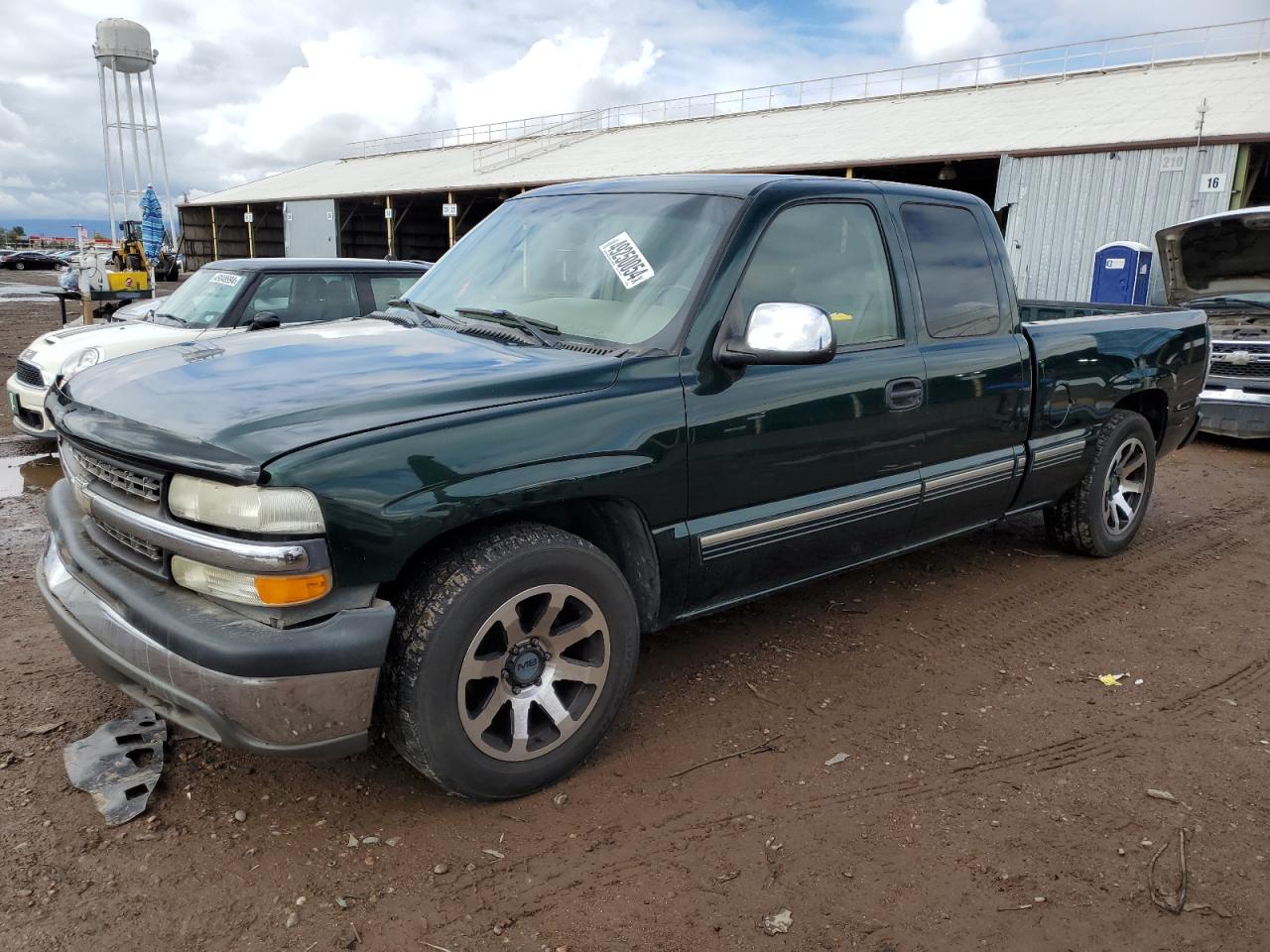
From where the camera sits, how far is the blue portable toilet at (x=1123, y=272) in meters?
13.0

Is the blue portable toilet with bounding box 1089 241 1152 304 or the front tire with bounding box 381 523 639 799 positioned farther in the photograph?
the blue portable toilet with bounding box 1089 241 1152 304

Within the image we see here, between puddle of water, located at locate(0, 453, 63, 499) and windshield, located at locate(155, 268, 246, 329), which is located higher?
windshield, located at locate(155, 268, 246, 329)

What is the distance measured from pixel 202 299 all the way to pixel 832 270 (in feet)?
20.4

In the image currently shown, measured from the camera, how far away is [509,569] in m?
2.61

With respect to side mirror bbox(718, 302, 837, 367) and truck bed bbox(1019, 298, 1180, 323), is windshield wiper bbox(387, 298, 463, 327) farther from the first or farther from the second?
truck bed bbox(1019, 298, 1180, 323)

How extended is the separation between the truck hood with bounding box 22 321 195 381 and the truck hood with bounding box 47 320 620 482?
4384 millimetres

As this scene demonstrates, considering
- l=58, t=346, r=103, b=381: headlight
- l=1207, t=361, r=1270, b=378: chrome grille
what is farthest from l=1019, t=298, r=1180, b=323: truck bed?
l=58, t=346, r=103, b=381: headlight

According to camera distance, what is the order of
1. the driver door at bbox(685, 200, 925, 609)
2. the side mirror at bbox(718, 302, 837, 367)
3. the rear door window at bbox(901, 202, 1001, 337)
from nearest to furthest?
the side mirror at bbox(718, 302, 837, 367)
the driver door at bbox(685, 200, 925, 609)
the rear door window at bbox(901, 202, 1001, 337)

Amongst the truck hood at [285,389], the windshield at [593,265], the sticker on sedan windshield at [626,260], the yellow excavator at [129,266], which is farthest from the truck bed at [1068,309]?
the yellow excavator at [129,266]

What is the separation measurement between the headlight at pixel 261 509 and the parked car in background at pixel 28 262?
6066 centimetres

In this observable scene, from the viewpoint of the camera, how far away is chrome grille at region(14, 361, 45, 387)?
23.4 feet

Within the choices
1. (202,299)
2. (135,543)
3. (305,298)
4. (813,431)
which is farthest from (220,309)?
(813,431)

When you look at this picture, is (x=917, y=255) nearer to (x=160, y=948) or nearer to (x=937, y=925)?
(x=937, y=925)

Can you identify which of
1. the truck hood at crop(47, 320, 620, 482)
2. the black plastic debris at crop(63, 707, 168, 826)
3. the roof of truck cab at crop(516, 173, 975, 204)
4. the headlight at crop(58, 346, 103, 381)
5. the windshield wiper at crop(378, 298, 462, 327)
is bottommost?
the black plastic debris at crop(63, 707, 168, 826)
